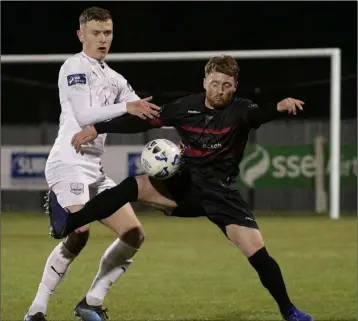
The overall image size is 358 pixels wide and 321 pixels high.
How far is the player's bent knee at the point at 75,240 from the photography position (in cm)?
612

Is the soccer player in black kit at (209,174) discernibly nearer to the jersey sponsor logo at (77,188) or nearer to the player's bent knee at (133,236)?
the jersey sponsor logo at (77,188)

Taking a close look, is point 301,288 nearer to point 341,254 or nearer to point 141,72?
point 341,254

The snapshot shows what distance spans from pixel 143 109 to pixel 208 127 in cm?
43

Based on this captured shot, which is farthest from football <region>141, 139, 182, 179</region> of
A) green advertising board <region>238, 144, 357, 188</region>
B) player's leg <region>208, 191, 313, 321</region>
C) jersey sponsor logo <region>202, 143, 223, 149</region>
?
green advertising board <region>238, 144, 357, 188</region>

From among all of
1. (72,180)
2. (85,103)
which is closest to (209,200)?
(72,180)

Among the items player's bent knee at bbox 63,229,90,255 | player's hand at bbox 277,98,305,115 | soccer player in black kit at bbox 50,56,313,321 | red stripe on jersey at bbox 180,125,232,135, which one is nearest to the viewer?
player's hand at bbox 277,98,305,115

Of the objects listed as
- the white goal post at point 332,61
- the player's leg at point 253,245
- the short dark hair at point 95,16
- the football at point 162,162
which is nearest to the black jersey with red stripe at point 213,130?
the football at point 162,162

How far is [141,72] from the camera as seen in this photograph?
75.6 feet

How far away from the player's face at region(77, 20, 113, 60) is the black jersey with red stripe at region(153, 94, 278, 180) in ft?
2.18

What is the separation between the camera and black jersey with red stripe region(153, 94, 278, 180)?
577cm

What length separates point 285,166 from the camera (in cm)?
1705

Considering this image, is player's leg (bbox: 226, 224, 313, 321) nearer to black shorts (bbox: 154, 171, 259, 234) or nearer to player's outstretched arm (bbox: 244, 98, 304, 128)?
black shorts (bbox: 154, 171, 259, 234)

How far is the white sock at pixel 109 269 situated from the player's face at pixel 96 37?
1.27 meters

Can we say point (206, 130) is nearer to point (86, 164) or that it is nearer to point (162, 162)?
point (162, 162)
